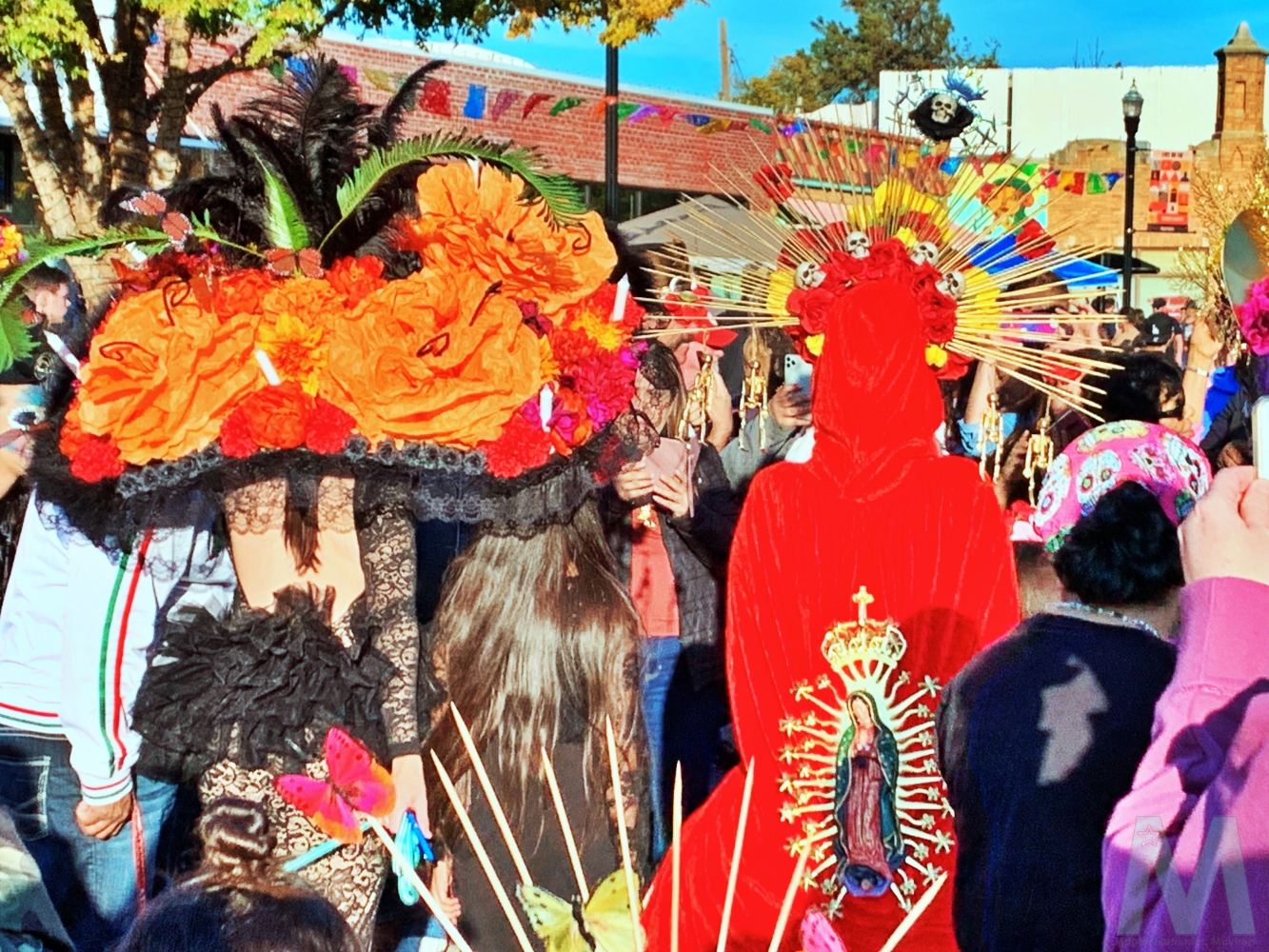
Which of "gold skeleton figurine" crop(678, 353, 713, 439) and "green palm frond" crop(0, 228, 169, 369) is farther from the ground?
"green palm frond" crop(0, 228, 169, 369)

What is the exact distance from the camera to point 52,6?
8406 millimetres

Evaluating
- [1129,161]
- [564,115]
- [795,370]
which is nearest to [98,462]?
[795,370]

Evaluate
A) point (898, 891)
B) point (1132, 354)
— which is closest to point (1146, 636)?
point (898, 891)

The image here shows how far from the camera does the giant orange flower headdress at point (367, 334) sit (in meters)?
2.80

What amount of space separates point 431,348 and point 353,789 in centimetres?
87

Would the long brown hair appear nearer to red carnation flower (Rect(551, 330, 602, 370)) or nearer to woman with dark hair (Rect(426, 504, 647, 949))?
woman with dark hair (Rect(426, 504, 647, 949))

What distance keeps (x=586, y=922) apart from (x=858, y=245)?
69.1 inches

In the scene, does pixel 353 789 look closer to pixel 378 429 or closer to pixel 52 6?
pixel 378 429

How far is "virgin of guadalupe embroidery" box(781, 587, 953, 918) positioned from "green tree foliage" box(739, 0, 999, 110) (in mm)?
47500

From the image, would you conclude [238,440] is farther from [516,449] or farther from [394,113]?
[394,113]

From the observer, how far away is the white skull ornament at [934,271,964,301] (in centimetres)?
355

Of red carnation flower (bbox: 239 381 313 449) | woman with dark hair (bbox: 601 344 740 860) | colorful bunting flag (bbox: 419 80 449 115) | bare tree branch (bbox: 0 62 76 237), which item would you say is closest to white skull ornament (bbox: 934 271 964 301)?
woman with dark hair (bbox: 601 344 740 860)

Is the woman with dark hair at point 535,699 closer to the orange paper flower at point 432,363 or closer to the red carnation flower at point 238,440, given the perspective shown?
the orange paper flower at point 432,363

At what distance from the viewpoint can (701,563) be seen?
16.2ft
